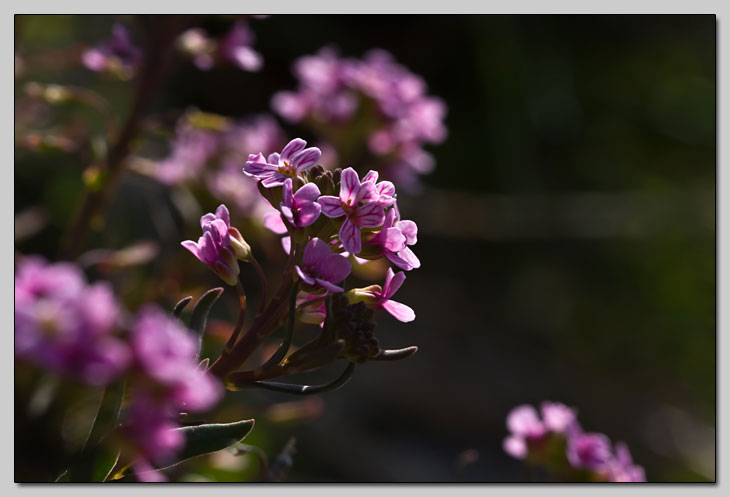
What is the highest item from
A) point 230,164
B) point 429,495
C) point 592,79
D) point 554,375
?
point 592,79

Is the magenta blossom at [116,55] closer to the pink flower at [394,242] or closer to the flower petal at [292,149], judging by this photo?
the flower petal at [292,149]

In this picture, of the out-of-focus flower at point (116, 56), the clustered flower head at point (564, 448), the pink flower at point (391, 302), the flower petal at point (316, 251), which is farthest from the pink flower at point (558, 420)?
the out-of-focus flower at point (116, 56)

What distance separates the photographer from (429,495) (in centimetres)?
114

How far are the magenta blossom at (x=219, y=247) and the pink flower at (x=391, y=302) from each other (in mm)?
148

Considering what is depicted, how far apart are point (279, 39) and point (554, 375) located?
149cm

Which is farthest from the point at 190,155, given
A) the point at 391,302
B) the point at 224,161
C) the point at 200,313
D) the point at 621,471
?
the point at 621,471

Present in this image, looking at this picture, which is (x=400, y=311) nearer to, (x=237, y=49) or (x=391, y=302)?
(x=391, y=302)

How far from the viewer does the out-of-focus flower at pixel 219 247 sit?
74 centimetres

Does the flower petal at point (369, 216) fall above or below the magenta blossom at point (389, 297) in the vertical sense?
above

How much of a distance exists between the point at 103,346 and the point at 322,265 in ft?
0.86

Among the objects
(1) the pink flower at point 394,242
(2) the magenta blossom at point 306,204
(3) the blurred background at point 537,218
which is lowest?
(3) the blurred background at point 537,218

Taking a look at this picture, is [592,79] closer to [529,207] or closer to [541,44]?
[541,44]

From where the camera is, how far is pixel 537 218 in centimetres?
264

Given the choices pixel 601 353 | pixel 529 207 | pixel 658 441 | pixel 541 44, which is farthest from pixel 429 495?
pixel 541 44
